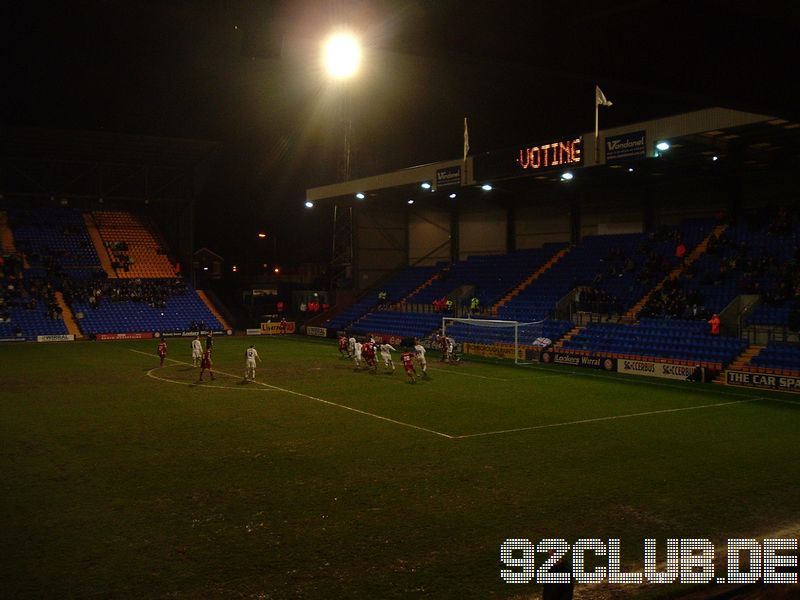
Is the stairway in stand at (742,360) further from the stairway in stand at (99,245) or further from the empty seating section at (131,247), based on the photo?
the stairway in stand at (99,245)

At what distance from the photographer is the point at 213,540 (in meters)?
9.92

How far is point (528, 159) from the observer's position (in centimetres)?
3453

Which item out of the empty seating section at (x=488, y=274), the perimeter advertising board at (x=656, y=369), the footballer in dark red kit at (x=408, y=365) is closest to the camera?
the footballer in dark red kit at (x=408, y=365)

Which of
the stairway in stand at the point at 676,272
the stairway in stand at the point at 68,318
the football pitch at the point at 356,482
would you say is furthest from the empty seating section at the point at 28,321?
the stairway in stand at the point at 676,272

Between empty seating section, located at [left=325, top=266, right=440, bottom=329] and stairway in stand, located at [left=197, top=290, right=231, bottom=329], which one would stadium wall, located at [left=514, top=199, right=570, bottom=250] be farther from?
stairway in stand, located at [left=197, top=290, right=231, bottom=329]

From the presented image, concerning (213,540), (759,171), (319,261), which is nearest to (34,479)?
(213,540)

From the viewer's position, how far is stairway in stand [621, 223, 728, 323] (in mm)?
34750

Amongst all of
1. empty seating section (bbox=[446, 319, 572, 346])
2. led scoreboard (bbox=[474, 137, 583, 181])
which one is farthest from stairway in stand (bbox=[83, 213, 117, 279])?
led scoreboard (bbox=[474, 137, 583, 181])

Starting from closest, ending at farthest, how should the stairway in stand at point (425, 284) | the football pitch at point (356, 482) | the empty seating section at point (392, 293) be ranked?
the football pitch at point (356, 482), the stairway in stand at point (425, 284), the empty seating section at point (392, 293)

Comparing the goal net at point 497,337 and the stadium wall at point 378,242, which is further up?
the stadium wall at point 378,242

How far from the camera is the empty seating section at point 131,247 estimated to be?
5728 cm

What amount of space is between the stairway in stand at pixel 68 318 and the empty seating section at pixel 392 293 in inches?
687

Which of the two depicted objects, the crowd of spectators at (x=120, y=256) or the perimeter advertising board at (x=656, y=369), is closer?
the perimeter advertising board at (x=656, y=369)

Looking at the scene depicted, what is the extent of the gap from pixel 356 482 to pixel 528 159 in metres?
25.1
